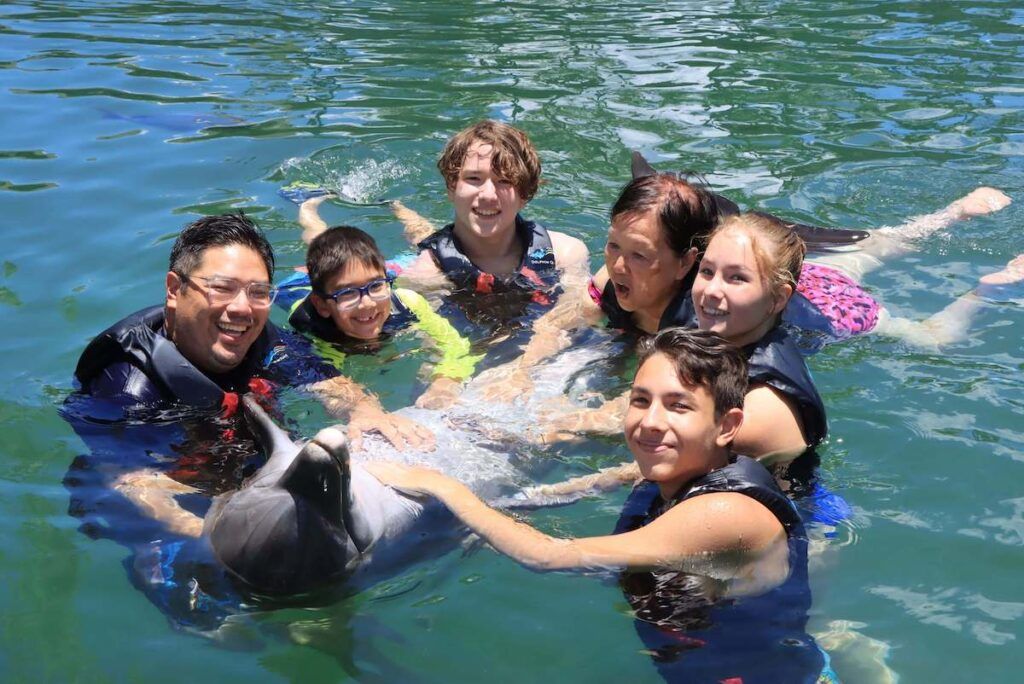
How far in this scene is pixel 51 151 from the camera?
8148 mm

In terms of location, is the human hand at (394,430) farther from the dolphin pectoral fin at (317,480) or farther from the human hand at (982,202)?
the human hand at (982,202)

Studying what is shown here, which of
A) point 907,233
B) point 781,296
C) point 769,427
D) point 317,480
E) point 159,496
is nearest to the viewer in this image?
point 317,480

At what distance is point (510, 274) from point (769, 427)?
2.50m

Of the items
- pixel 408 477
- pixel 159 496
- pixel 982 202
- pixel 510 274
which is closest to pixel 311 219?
pixel 510 274

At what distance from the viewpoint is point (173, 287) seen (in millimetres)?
4207

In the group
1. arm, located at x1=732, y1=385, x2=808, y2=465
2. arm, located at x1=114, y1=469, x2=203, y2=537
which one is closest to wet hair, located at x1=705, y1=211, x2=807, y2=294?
arm, located at x1=732, y1=385, x2=808, y2=465

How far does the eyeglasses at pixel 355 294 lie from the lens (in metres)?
5.03

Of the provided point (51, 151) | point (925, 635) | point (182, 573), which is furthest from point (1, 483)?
point (51, 151)

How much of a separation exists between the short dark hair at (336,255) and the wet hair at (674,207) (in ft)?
3.84

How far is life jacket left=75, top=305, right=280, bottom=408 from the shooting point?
4098 millimetres

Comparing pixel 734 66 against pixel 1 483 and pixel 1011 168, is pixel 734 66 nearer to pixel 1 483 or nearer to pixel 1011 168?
pixel 1011 168

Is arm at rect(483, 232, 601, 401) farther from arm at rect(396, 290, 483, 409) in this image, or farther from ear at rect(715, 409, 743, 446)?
ear at rect(715, 409, 743, 446)

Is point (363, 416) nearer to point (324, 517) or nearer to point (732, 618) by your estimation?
point (324, 517)

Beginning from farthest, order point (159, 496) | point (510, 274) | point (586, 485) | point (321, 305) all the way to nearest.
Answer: point (510, 274) < point (321, 305) < point (586, 485) < point (159, 496)
